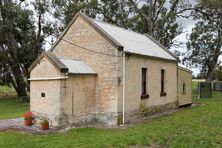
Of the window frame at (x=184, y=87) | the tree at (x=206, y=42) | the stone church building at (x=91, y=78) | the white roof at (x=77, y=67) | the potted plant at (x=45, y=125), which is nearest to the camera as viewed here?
the potted plant at (x=45, y=125)

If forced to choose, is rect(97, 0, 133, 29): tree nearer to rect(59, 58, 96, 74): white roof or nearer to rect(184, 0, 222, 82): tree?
rect(184, 0, 222, 82): tree

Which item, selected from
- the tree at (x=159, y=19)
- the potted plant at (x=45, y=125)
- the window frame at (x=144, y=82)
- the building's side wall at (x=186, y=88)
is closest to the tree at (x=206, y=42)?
the tree at (x=159, y=19)

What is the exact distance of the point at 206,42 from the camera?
4525 centimetres

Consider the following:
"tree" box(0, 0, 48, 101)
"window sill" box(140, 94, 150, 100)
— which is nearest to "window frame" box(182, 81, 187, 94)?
"window sill" box(140, 94, 150, 100)

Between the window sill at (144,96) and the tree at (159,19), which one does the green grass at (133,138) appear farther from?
the tree at (159,19)

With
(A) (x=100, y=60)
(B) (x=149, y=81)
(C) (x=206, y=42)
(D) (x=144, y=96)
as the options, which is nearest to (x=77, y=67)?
(A) (x=100, y=60)

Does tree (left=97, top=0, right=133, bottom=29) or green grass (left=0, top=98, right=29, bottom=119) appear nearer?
green grass (left=0, top=98, right=29, bottom=119)

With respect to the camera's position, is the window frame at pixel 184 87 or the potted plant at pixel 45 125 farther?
the window frame at pixel 184 87

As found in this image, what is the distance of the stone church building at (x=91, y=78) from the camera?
15.9 metres

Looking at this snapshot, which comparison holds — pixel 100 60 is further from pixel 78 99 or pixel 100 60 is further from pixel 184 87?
pixel 184 87

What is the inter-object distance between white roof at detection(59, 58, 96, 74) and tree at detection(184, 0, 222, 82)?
28701 millimetres

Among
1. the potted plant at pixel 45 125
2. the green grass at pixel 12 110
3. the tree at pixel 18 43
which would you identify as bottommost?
the green grass at pixel 12 110

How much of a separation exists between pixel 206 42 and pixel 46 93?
112 ft

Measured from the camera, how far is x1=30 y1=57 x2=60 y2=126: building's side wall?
15.6 meters
